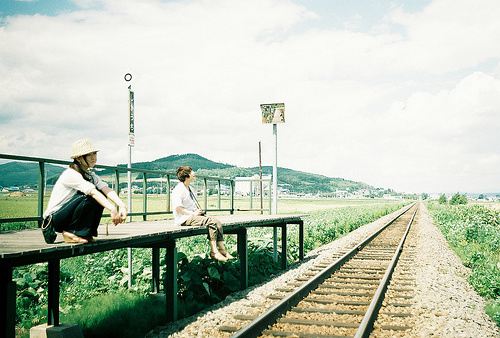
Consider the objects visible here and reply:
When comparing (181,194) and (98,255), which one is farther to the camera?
(98,255)

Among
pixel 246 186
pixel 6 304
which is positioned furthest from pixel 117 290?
pixel 246 186

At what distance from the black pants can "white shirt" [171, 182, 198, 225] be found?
322cm

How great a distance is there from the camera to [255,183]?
50.3 feet

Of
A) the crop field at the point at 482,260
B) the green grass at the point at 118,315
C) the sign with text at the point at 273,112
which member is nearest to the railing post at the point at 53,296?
the green grass at the point at 118,315

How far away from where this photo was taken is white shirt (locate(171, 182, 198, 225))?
873cm

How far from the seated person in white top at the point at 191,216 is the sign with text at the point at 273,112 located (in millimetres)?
5543

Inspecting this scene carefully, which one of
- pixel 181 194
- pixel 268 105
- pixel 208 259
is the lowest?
pixel 208 259

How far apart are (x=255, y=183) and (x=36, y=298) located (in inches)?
311

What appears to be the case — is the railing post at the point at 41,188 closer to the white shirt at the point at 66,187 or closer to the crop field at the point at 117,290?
the crop field at the point at 117,290

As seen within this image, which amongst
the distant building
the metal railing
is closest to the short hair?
the metal railing

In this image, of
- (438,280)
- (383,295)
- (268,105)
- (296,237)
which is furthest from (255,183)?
(383,295)

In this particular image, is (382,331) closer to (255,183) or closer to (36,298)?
(36,298)

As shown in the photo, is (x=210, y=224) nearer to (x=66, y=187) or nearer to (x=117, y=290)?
(x=117, y=290)

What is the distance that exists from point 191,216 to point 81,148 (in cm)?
337
